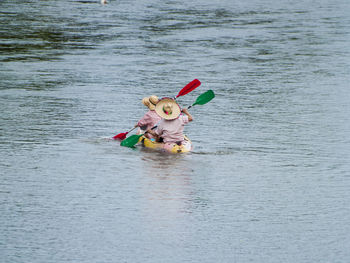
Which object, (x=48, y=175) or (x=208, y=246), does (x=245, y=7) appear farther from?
(x=208, y=246)

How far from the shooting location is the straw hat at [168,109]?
16.2 m

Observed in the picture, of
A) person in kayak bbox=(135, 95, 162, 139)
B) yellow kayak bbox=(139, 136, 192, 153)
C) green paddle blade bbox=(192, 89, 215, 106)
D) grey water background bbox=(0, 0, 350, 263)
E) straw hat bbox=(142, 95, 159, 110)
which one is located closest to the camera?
grey water background bbox=(0, 0, 350, 263)

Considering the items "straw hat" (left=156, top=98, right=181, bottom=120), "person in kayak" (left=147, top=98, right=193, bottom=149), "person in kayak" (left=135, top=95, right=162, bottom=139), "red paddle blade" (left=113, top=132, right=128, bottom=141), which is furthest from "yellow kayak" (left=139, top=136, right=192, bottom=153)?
"straw hat" (left=156, top=98, right=181, bottom=120)

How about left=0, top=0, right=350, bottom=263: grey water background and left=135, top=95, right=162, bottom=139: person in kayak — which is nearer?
left=0, top=0, right=350, bottom=263: grey water background

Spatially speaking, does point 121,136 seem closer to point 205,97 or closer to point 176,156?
point 176,156

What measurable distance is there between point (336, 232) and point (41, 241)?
3.86 meters

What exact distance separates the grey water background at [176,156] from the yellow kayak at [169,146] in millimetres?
215

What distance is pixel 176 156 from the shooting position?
1614 cm

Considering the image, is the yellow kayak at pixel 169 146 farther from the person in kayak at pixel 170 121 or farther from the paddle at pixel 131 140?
the paddle at pixel 131 140

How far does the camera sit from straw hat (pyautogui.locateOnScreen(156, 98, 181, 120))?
53.1 feet

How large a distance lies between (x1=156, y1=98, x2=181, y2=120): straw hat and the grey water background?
0.73 meters

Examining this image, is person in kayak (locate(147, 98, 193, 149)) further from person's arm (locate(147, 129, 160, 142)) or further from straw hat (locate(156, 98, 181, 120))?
person's arm (locate(147, 129, 160, 142))

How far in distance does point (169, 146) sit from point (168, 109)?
0.71 meters

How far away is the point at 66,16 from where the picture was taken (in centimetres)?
4012
